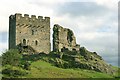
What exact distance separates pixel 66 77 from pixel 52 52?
16.9 m

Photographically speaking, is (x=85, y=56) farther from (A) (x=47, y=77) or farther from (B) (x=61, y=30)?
(A) (x=47, y=77)

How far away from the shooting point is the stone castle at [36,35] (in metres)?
85.7

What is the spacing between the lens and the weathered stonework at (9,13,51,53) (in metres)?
85.6

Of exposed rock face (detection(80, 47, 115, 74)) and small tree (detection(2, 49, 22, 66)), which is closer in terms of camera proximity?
small tree (detection(2, 49, 22, 66))

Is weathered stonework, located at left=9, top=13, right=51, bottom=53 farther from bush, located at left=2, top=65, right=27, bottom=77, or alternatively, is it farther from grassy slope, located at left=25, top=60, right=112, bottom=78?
bush, located at left=2, top=65, right=27, bottom=77

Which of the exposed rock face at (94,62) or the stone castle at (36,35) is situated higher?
the stone castle at (36,35)

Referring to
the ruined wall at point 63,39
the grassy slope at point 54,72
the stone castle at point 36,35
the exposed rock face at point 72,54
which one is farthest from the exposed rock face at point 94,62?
the stone castle at point 36,35

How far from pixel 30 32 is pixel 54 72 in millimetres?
A: 19591

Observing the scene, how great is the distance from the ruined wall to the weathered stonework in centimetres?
200

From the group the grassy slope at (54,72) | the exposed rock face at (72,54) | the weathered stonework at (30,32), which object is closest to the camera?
the grassy slope at (54,72)

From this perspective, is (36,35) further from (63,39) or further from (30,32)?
(63,39)

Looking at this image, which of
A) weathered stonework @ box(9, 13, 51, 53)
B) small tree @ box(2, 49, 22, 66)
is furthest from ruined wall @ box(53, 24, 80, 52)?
small tree @ box(2, 49, 22, 66)

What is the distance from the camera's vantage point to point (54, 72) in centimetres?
6962

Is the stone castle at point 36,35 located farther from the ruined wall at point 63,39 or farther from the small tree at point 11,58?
the small tree at point 11,58
